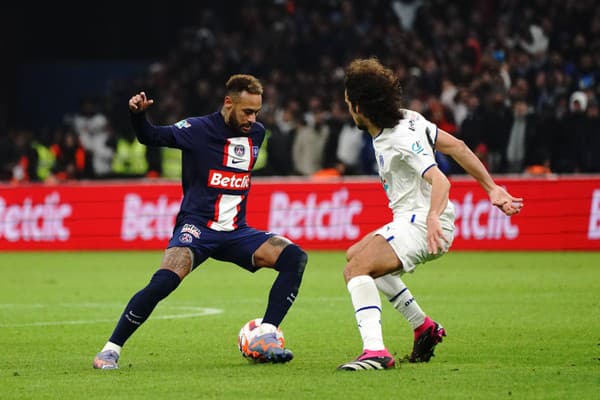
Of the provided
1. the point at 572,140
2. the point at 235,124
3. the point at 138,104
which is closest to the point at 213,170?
the point at 235,124

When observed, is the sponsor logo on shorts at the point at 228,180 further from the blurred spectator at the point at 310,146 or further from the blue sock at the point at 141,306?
the blurred spectator at the point at 310,146

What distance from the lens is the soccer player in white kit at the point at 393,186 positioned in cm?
795

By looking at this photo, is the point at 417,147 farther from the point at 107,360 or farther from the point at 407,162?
the point at 107,360

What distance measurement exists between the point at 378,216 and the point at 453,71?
4503 millimetres

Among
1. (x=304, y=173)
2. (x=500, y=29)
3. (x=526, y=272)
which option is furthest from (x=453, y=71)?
(x=526, y=272)

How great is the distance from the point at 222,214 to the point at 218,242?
0.22 meters

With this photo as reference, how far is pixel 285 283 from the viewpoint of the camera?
28.7 ft

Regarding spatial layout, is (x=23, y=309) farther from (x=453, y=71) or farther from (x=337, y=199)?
(x=453, y=71)

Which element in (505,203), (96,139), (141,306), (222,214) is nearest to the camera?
(505,203)

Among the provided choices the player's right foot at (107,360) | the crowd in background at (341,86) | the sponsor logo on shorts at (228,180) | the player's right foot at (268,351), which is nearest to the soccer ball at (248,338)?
the player's right foot at (268,351)

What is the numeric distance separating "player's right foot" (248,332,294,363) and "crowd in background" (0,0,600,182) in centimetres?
1057

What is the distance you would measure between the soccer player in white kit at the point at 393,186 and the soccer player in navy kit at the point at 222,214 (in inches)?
29.0

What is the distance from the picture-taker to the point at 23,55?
34.5 meters

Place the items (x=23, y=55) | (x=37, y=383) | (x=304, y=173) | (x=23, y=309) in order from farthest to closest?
(x=23, y=55), (x=304, y=173), (x=23, y=309), (x=37, y=383)
